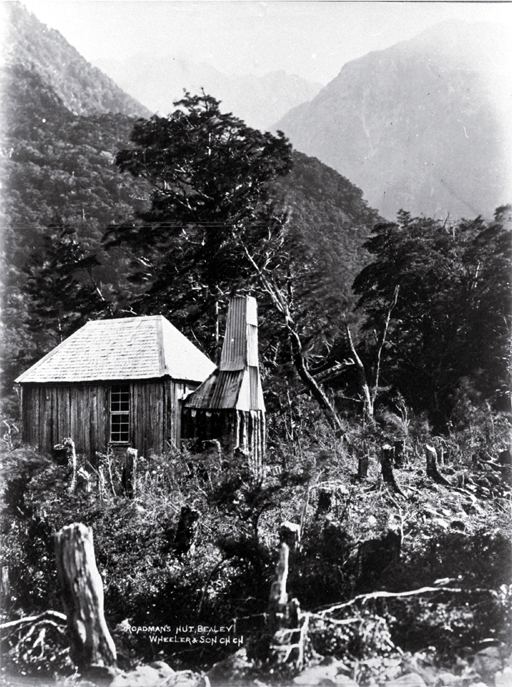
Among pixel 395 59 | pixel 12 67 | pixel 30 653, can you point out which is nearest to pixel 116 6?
pixel 12 67

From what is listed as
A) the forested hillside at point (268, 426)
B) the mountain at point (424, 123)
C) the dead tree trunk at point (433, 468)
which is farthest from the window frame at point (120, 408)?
the mountain at point (424, 123)

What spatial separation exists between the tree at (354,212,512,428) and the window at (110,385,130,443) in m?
4.04

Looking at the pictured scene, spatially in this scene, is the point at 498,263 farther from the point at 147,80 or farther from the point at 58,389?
the point at 58,389

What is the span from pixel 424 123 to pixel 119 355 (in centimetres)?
539

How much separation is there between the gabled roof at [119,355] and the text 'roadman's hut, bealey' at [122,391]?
15mm

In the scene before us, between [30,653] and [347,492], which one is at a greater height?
[347,492]

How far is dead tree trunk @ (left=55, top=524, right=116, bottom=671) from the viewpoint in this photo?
12.9 ft

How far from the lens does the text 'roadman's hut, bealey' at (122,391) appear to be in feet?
23.4

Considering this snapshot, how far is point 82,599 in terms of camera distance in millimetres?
3951

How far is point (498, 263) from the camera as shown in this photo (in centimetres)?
650

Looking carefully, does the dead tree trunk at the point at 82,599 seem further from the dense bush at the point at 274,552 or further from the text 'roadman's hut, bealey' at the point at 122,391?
the text 'roadman's hut, bealey' at the point at 122,391

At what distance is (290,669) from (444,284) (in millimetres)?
5531

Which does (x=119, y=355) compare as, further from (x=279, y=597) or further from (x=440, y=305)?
(x=279, y=597)

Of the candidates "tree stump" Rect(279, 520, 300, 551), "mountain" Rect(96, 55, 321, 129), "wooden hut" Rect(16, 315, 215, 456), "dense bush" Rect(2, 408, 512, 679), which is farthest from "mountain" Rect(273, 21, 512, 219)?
"tree stump" Rect(279, 520, 300, 551)
